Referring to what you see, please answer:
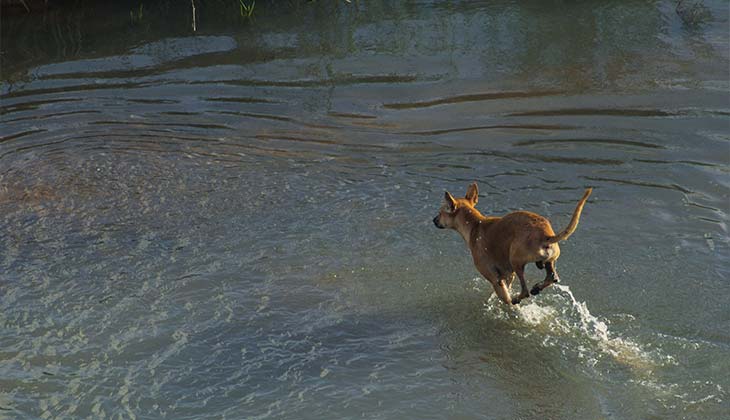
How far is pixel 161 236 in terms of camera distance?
9.65 m

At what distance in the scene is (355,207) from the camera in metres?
9.98

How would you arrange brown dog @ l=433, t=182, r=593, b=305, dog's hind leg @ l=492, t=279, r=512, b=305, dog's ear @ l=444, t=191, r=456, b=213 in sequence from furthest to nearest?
dog's ear @ l=444, t=191, r=456, b=213
dog's hind leg @ l=492, t=279, r=512, b=305
brown dog @ l=433, t=182, r=593, b=305

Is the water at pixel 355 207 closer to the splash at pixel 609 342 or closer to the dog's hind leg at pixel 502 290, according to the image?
the splash at pixel 609 342

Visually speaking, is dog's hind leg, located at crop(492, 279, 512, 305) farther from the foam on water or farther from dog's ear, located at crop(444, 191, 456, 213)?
dog's ear, located at crop(444, 191, 456, 213)

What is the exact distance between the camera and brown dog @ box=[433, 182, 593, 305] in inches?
289

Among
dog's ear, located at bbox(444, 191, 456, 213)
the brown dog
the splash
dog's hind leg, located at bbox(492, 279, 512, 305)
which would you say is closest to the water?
the splash

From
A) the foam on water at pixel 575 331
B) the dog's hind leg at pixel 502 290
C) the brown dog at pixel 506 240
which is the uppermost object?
the brown dog at pixel 506 240

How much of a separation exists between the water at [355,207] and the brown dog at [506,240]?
42 cm

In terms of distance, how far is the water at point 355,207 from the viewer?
24.2ft

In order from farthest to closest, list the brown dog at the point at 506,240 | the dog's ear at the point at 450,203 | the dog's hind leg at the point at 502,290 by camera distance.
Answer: the dog's ear at the point at 450,203, the dog's hind leg at the point at 502,290, the brown dog at the point at 506,240

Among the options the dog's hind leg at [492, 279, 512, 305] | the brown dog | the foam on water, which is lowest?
the foam on water

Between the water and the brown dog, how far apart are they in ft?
1.37

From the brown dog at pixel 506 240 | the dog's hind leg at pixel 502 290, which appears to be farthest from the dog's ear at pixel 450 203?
the dog's hind leg at pixel 502 290

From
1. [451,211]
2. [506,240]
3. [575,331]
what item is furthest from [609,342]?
[451,211]
